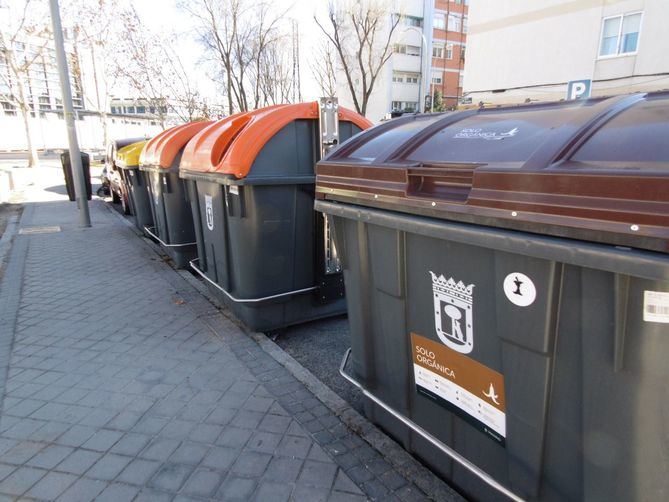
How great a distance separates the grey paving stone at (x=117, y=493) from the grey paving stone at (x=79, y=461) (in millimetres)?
243

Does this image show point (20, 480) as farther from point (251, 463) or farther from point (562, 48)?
point (562, 48)

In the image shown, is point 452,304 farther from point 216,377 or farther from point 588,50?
point 588,50

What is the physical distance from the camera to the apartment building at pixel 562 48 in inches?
711

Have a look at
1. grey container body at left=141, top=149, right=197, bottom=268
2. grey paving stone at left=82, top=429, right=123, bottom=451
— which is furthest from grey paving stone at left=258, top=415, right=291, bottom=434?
grey container body at left=141, top=149, right=197, bottom=268

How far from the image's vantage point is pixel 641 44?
60.0 feet

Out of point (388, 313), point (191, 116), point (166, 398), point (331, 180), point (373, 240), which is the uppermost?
point (191, 116)

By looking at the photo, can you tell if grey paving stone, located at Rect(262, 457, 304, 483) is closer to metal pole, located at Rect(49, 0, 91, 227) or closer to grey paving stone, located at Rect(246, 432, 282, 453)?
grey paving stone, located at Rect(246, 432, 282, 453)

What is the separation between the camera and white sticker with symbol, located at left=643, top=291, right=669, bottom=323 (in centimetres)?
114

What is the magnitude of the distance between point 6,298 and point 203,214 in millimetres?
2576

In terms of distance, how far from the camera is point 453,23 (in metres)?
45.3

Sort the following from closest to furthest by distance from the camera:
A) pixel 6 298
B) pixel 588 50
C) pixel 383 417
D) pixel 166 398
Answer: pixel 383 417
pixel 166 398
pixel 6 298
pixel 588 50

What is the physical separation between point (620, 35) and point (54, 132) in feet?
170

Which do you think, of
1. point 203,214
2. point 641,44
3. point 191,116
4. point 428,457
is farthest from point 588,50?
point 428,457

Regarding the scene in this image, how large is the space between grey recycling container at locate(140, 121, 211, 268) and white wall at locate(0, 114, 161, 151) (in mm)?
43424
